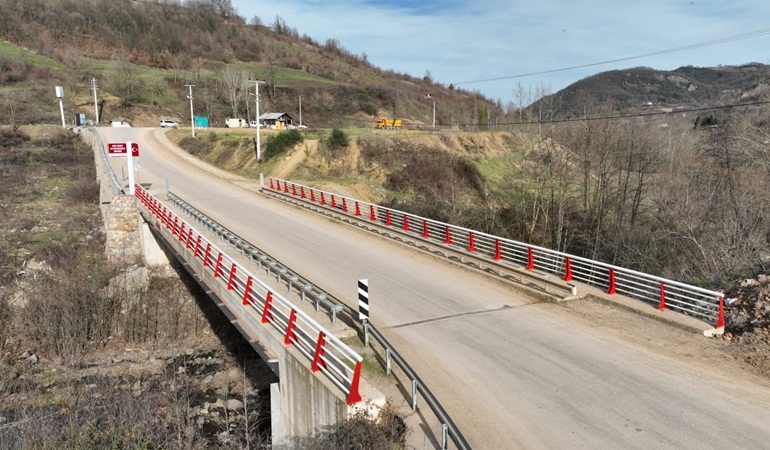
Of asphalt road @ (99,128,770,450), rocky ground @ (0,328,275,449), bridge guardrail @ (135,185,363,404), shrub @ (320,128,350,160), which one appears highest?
shrub @ (320,128,350,160)

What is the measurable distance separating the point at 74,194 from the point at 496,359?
37.5 m

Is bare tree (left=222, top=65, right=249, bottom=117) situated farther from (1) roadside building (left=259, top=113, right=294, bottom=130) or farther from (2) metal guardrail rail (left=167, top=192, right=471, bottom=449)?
(2) metal guardrail rail (left=167, top=192, right=471, bottom=449)

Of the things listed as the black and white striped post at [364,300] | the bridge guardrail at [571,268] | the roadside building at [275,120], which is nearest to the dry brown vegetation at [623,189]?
the bridge guardrail at [571,268]

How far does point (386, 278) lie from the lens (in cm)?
1528

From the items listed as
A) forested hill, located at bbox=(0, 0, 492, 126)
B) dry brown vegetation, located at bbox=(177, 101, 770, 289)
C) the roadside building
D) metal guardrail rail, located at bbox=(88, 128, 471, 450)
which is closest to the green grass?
forested hill, located at bbox=(0, 0, 492, 126)

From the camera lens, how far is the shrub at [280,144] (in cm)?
4456

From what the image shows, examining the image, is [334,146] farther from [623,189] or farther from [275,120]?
[275,120]

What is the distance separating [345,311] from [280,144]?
114ft

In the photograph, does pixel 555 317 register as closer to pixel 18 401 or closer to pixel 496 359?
pixel 496 359

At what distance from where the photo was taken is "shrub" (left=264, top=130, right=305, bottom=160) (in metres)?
44.6

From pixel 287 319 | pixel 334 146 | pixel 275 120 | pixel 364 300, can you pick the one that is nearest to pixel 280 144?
pixel 334 146

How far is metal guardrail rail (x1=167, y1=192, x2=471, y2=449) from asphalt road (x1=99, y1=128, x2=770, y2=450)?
61 cm

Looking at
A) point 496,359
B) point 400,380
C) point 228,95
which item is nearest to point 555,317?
point 496,359

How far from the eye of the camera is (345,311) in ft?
40.1
